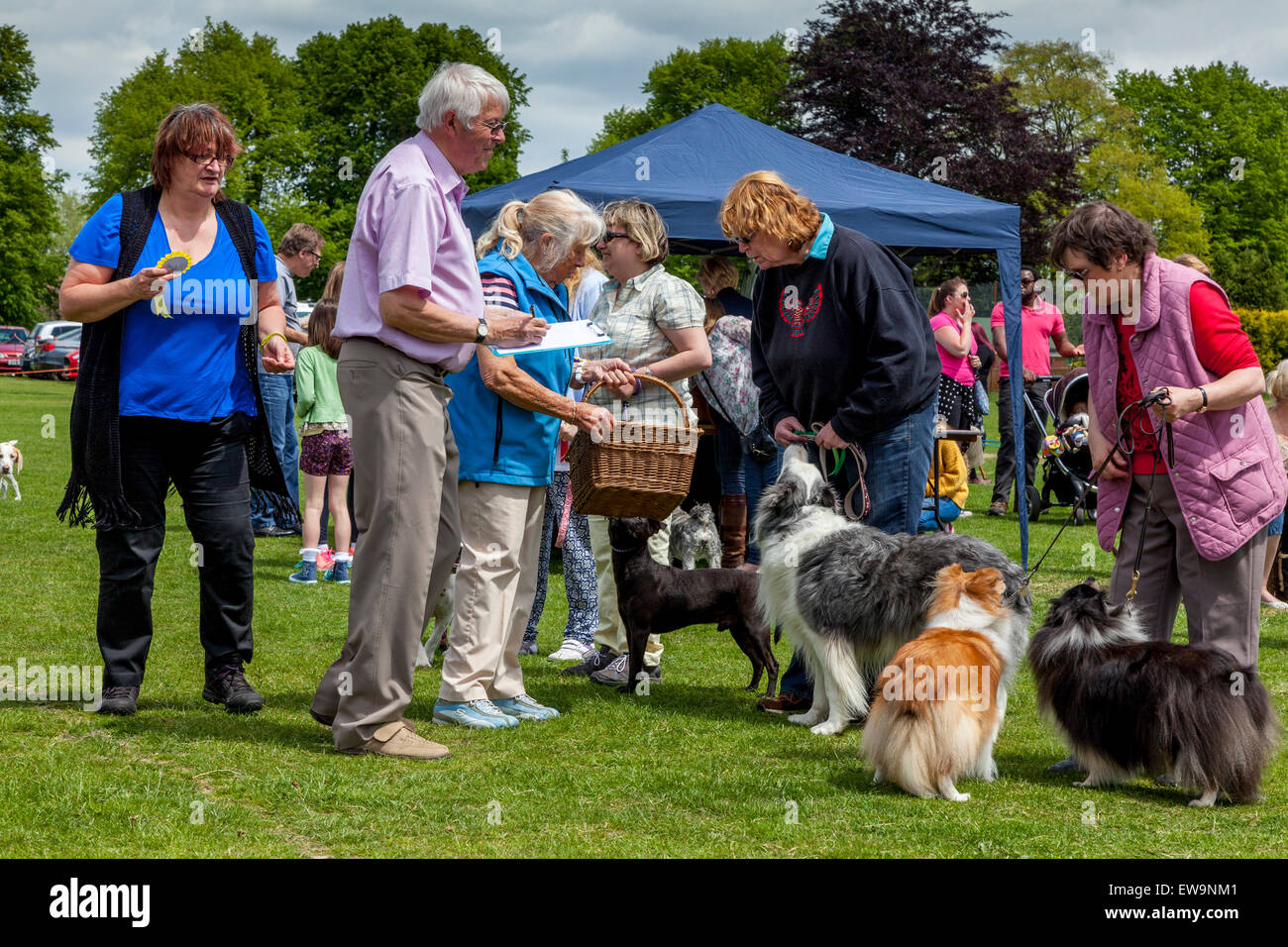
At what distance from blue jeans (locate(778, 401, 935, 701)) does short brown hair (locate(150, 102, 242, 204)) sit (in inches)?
104

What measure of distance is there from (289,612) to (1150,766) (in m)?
5.06

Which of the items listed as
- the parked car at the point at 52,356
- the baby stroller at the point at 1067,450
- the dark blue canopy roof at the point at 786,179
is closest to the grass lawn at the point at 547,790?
the dark blue canopy roof at the point at 786,179

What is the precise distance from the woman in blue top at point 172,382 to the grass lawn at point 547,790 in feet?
1.29

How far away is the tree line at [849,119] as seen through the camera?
34094 mm

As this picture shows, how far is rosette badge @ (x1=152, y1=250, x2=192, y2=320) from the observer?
4648 millimetres

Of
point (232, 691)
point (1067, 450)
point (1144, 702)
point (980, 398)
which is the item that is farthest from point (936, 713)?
point (1067, 450)

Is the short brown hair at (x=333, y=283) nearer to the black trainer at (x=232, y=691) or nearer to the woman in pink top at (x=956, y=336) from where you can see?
the black trainer at (x=232, y=691)

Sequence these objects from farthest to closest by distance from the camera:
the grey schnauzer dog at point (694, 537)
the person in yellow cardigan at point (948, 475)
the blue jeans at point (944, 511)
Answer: the person in yellow cardigan at point (948, 475) → the blue jeans at point (944, 511) → the grey schnauzer dog at point (694, 537)

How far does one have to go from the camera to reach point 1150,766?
405 cm

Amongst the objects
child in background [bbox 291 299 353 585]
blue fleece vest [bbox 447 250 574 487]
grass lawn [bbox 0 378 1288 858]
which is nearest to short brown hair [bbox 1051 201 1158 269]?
grass lawn [bbox 0 378 1288 858]

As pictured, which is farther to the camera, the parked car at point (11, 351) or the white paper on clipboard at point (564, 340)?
the parked car at point (11, 351)

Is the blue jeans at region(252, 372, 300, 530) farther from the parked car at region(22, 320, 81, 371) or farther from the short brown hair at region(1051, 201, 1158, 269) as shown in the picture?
the parked car at region(22, 320, 81, 371)
